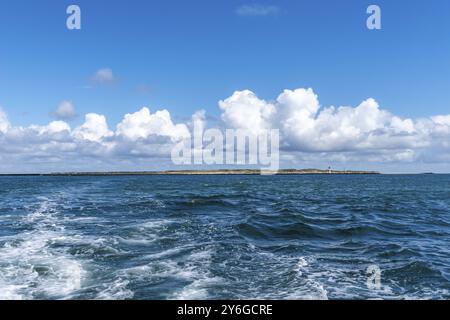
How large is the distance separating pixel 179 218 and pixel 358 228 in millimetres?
14104

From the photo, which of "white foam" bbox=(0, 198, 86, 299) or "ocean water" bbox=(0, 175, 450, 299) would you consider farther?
"ocean water" bbox=(0, 175, 450, 299)

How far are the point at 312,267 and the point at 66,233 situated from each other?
16171mm

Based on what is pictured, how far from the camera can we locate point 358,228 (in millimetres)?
28344

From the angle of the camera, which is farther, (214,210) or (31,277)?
(214,210)

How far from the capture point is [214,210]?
131 ft

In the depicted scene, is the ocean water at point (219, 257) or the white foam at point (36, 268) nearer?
the white foam at point (36, 268)

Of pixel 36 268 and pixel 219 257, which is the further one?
pixel 219 257
